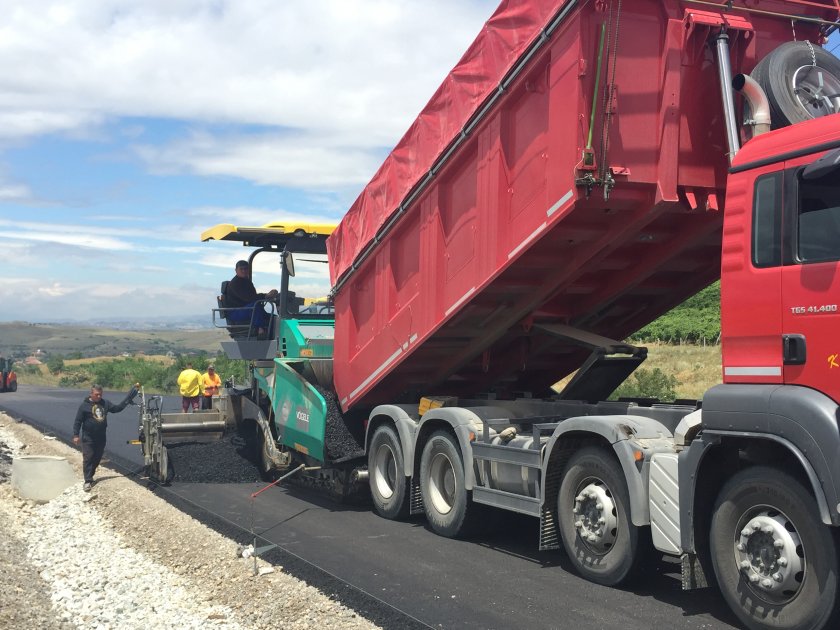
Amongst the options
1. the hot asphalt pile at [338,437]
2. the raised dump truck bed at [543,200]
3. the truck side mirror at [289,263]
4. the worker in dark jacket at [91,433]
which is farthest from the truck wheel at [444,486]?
the worker in dark jacket at [91,433]

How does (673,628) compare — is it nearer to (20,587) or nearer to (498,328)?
(498,328)

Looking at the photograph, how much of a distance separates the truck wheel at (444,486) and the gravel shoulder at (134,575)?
1856 millimetres

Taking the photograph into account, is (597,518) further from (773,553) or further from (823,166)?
(823,166)

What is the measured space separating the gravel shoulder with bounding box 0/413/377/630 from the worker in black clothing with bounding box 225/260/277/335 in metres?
2.56

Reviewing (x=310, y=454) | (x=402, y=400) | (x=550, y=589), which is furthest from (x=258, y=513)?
(x=550, y=589)

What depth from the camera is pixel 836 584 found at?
4.74 meters

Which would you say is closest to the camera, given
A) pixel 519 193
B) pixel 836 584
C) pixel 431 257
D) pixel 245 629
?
pixel 836 584

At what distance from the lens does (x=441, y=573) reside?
7.11 metres

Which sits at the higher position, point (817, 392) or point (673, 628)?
point (817, 392)

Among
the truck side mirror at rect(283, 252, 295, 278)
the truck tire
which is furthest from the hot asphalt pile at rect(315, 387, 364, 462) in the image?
the truck tire

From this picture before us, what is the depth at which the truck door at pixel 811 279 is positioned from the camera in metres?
4.88

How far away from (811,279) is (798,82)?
1779mm

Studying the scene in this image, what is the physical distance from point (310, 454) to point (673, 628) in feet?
18.6

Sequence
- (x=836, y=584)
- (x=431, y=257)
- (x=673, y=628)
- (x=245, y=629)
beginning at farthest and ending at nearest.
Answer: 1. (x=431, y=257)
2. (x=245, y=629)
3. (x=673, y=628)
4. (x=836, y=584)
